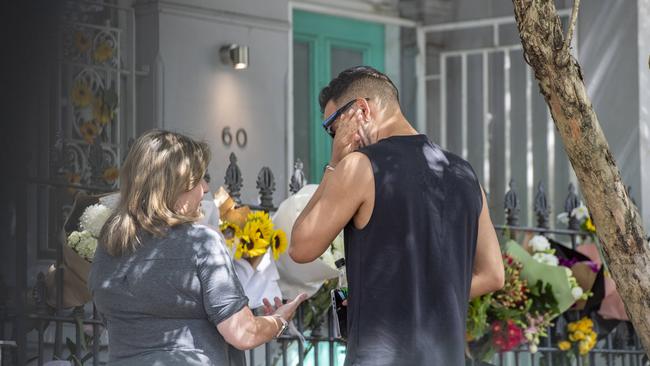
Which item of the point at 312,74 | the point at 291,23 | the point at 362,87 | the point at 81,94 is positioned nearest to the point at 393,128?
the point at 362,87

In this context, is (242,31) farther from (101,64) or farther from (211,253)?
(211,253)

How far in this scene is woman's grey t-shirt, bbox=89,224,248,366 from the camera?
3.72 m

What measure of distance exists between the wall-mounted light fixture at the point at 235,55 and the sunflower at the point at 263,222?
3093 millimetres

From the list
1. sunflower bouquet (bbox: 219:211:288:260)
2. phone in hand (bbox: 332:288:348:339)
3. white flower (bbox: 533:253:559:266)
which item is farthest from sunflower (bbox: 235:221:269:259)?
white flower (bbox: 533:253:559:266)

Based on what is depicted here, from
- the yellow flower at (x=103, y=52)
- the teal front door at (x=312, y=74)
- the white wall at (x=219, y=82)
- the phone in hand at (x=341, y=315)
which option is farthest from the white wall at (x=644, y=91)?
the phone in hand at (x=341, y=315)

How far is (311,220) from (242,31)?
5.13 m

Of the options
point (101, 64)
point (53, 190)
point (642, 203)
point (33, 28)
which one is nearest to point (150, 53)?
point (101, 64)

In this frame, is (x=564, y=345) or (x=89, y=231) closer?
(x=89, y=231)

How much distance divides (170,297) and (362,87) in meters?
0.94

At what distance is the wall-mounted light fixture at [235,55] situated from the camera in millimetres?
8438

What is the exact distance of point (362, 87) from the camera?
3.93 metres

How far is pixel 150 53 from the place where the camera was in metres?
8.17

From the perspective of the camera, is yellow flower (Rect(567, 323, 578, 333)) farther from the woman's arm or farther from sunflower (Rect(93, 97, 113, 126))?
the woman's arm

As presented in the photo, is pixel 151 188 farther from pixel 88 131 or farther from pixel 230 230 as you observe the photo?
pixel 88 131
